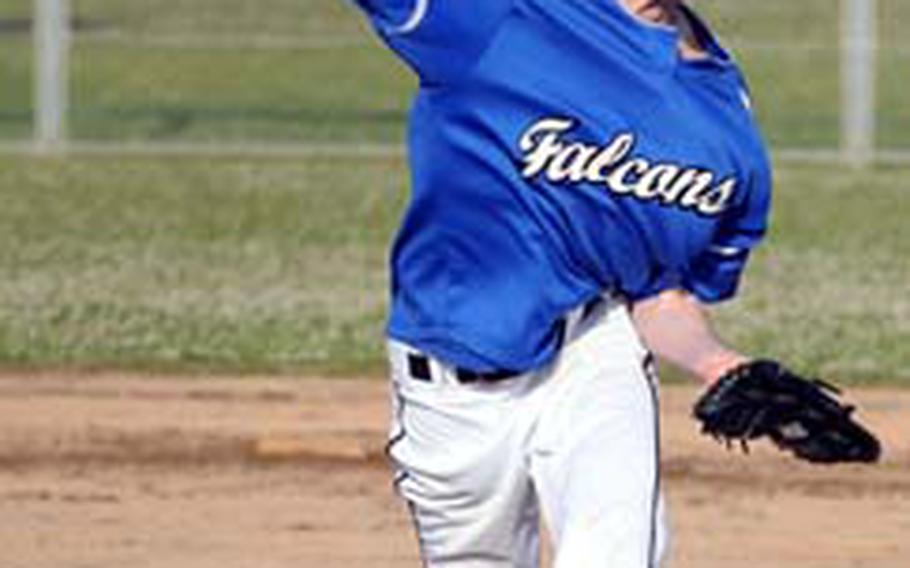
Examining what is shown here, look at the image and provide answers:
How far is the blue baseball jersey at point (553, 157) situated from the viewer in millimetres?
6305

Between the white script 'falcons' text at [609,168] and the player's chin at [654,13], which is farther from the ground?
the player's chin at [654,13]

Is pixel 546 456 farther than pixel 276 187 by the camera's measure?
No

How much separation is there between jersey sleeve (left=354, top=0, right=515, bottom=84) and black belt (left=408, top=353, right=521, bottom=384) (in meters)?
0.54

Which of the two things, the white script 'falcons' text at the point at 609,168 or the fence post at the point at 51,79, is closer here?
the white script 'falcons' text at the point at 609,168

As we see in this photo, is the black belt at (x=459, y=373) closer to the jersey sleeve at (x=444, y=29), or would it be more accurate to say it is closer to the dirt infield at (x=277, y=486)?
the jersey sleeve at (x=444, y=29)

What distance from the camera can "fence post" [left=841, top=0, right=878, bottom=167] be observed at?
79.3 feet

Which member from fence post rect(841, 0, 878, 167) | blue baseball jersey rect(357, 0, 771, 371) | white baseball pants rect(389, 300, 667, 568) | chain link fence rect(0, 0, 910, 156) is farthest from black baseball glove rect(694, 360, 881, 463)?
chain link fence rect(0, 0, 910, 156)

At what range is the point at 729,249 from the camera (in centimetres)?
656

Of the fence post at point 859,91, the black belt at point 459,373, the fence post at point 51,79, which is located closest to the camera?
the black belt at point 459,373

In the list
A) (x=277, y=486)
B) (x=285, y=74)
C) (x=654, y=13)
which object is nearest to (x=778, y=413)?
(x=654, y=13)

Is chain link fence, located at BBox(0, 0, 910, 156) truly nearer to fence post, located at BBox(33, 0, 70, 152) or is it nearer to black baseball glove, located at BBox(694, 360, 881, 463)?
fence post, located at BBox(33, 0, 70, 152)

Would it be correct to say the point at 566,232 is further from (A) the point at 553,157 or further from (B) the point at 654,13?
(B) the point at 654,13

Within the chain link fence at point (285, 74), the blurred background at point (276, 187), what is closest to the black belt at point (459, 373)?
the blurred background at point (276, 187)

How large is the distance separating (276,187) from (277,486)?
1023cm
